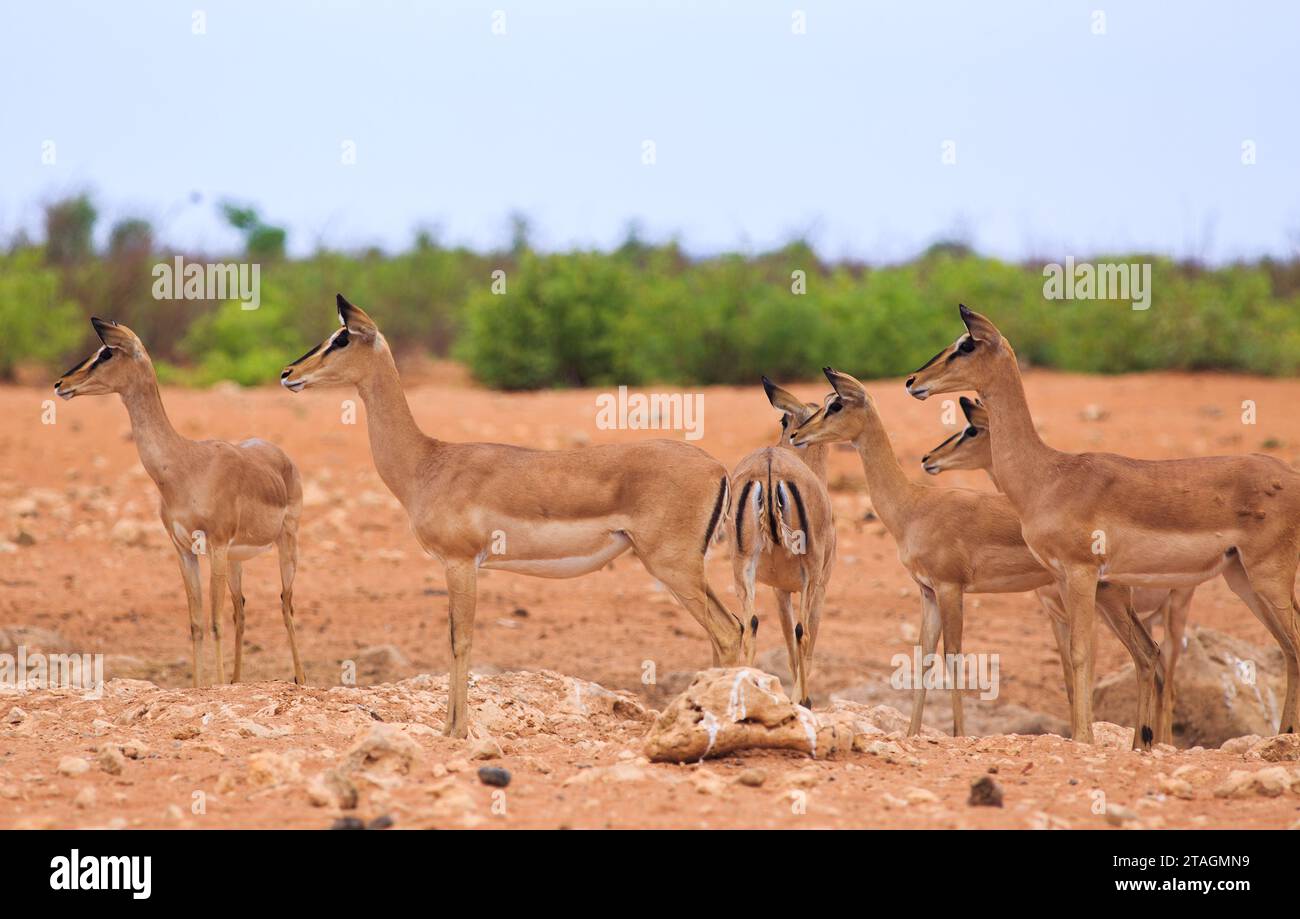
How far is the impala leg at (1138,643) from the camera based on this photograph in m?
9.70

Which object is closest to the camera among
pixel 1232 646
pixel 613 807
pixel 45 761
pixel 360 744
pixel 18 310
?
pixel 613 807

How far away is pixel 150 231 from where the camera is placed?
33.6 m

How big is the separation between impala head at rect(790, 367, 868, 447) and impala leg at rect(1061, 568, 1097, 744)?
2.13 metres

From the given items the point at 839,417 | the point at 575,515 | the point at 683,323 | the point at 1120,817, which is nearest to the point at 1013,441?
the point at 839,417

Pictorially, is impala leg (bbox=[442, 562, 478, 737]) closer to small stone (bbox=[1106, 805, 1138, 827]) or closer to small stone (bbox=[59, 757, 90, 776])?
small stone (bbox=[59, 757, 90, 776])

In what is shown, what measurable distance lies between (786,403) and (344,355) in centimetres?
379

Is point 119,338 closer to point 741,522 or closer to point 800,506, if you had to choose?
point 741,522

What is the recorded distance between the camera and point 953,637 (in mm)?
9898

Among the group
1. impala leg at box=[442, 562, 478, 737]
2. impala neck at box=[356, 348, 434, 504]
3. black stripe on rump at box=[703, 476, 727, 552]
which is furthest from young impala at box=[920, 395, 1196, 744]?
impala neck at box=[356, 348, 434, 504]

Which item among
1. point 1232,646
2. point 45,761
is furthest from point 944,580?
point 45,761

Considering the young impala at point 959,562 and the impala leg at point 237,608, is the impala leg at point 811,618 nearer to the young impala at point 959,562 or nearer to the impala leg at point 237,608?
the young impala at point 959,562

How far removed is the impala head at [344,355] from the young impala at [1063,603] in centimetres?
408
